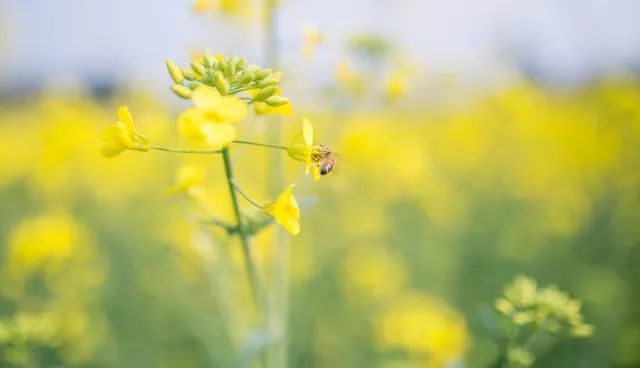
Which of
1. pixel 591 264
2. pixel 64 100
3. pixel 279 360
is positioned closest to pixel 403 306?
pixel 279 360

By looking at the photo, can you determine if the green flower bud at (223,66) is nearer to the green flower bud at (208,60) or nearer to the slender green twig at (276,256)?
the green flower bud at (208,60)

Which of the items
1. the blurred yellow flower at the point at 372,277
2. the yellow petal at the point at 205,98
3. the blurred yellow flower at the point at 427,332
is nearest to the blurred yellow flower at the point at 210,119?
the yellow petal at the point at 205,98

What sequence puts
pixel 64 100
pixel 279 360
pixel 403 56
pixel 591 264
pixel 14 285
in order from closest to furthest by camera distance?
pixel 279 360 < pixel 403 56 < pixel 14 285 < pixel 591 264 < pixel 64 100

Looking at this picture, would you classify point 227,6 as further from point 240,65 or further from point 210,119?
point 210,119

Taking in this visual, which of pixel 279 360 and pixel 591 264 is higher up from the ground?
pixel 591 264

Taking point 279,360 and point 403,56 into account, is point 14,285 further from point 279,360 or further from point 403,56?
point 403,56
